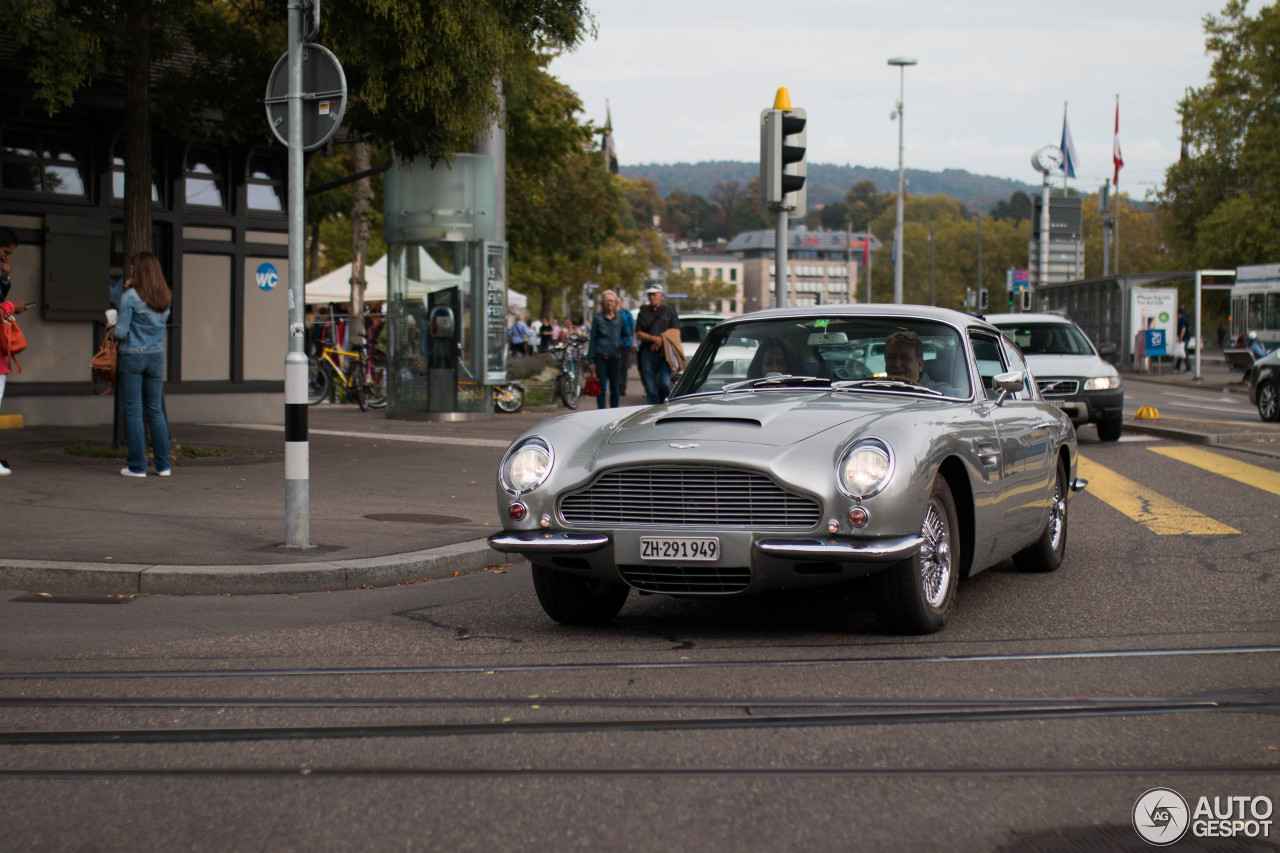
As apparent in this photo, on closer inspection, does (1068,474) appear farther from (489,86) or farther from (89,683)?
(489,86)

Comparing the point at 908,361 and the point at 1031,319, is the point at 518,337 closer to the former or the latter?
the point at 1031,319

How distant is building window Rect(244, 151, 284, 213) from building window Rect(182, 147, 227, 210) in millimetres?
344

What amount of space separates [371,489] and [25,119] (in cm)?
685

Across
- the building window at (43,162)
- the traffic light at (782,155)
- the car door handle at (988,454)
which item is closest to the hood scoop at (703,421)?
the car door handle at (988,454)

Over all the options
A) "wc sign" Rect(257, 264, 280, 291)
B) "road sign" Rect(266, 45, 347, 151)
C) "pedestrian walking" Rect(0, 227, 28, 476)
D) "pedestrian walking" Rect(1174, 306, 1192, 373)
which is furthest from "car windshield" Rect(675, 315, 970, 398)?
"pedestrian walking" Rect(1174, 306, 1192, 373)

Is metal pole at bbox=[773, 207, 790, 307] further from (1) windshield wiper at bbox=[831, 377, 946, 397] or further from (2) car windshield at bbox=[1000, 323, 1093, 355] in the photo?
(1) windshield wiper at bbox=[831, 377, 946, 397]

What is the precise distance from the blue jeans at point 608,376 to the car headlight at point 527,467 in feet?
39.7

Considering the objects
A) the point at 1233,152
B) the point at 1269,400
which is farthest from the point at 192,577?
the point at 1233,152

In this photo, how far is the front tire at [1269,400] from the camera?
2008cm

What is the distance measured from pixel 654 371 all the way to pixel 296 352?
935cm

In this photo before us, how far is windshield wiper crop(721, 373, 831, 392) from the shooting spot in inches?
262

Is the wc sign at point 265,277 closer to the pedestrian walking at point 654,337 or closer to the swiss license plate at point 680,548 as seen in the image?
the pedestrian walking at point 654,337

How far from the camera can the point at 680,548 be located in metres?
5.34

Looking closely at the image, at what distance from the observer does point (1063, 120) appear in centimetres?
7269
